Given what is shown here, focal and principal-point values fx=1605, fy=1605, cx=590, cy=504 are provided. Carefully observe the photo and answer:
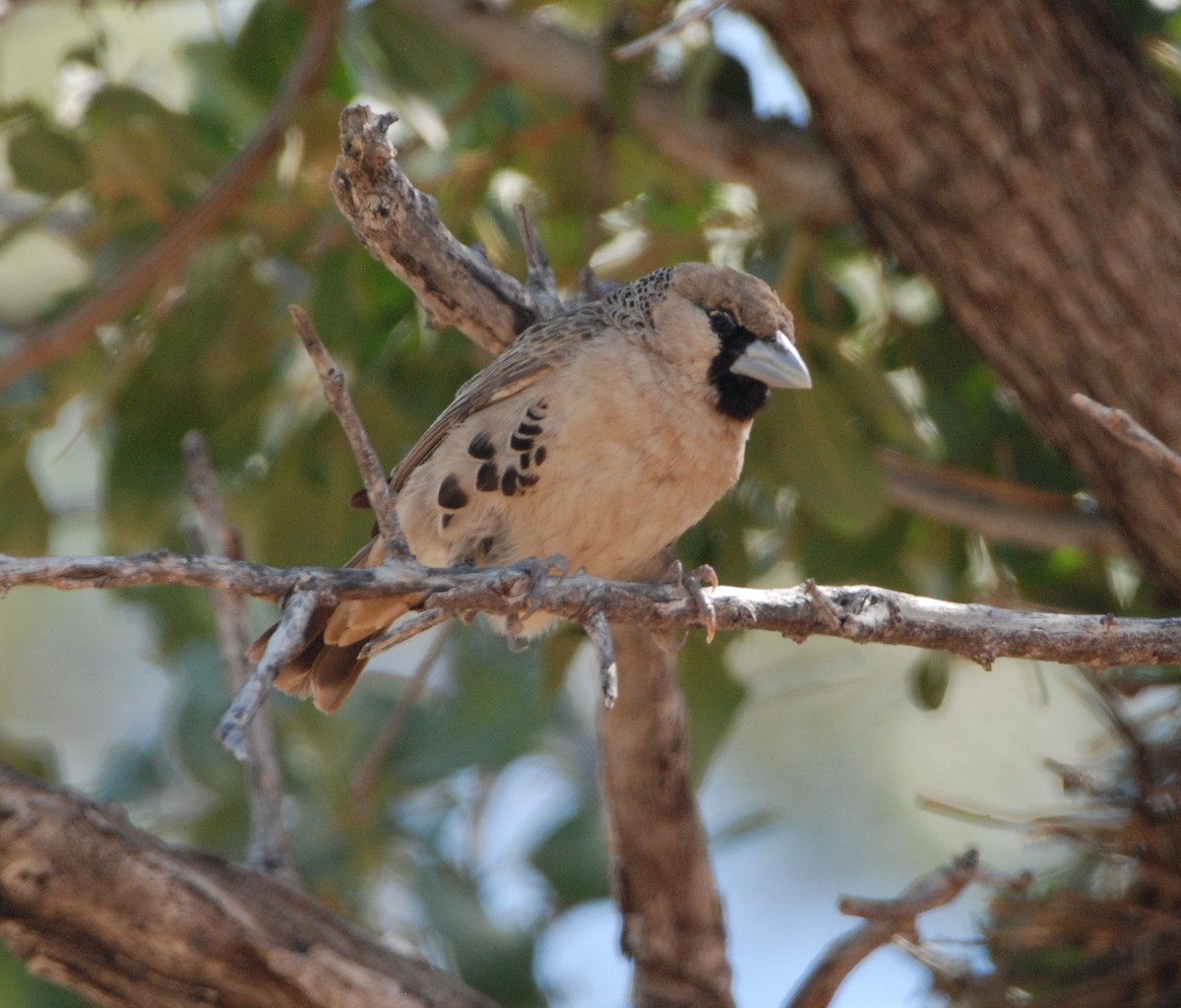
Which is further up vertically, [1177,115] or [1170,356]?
[1177,115]

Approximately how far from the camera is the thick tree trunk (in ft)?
12.5

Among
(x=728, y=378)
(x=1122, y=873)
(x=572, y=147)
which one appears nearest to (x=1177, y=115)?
(x=728, y=378)

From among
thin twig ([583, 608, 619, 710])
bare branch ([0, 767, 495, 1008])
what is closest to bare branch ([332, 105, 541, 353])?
thin twig ([583, 608, 619, 710])

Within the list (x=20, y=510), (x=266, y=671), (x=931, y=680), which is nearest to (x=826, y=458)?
(x=931, y=680)

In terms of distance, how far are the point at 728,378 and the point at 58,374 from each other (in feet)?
7.09

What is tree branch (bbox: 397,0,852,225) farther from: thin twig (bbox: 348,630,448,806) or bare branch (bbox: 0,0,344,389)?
thin twig (bbox: 348,630,448,806)

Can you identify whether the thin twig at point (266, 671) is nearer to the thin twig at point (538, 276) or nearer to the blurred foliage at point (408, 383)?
the thin twig at point (538, 276)

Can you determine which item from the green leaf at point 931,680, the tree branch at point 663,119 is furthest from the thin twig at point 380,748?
the tree branch at point 663,119

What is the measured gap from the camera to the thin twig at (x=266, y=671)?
72.8 inches

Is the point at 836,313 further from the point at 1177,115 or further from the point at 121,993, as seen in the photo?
the point at 121,993

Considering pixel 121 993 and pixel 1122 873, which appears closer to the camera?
pixel 121 993

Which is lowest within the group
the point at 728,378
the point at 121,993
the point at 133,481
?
the point at 121,993

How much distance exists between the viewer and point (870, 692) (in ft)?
27.3

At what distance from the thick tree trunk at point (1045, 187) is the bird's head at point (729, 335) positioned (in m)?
0.53
